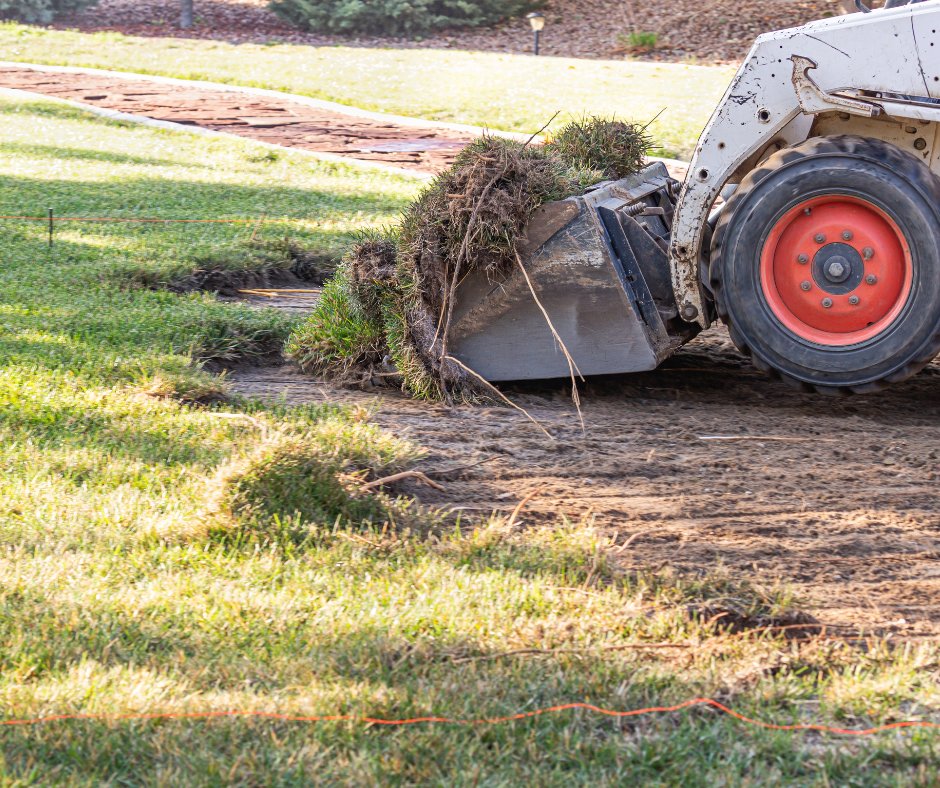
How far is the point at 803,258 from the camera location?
4.58m

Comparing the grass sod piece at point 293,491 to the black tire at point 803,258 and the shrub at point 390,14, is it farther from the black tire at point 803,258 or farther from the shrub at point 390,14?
the shrub at point 390,14

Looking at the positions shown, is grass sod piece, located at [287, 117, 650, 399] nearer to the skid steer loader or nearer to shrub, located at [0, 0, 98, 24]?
the skid steer loader

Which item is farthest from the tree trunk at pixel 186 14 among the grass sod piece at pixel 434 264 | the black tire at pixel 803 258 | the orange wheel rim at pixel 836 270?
the orange wheel rim at pixel 836 270

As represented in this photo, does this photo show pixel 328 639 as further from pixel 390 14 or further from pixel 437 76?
pixel 390 14

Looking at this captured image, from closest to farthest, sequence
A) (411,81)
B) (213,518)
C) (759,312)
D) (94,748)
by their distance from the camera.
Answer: (94,748), (213,518), (759,312), (411,81)

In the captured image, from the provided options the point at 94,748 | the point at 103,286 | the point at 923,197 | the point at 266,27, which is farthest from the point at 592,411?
the point at 266,27

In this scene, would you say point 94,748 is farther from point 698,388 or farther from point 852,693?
point 698,388

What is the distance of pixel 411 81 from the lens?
18.3 metres

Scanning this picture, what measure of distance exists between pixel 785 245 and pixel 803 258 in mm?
105

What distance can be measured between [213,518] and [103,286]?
363cm

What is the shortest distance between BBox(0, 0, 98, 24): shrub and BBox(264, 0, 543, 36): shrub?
5.50m

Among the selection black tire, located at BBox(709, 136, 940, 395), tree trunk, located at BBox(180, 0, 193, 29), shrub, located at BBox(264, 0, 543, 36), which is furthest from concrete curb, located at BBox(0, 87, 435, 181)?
shrub, located at BBox(264, 0, 543, 36)

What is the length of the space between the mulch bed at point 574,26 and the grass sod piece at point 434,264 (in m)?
17.4

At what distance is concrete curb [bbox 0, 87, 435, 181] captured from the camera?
464 inches
